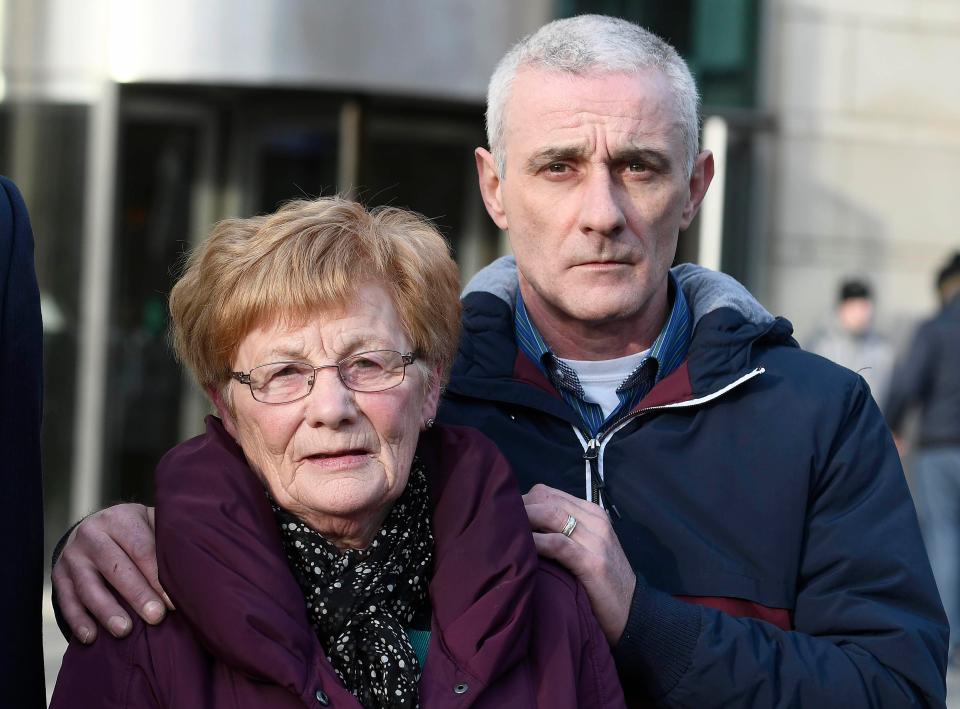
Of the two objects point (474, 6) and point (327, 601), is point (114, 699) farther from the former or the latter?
point (474, 6)

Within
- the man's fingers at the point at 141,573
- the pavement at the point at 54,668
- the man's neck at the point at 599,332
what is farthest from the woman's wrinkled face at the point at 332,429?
the pavement at the point at 54,668

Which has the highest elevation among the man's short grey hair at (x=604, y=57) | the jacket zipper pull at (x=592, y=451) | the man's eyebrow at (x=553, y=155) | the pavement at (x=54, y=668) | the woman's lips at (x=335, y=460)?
the man's short grey hair at (x=604, y=57)

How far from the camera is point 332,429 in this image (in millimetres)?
2346

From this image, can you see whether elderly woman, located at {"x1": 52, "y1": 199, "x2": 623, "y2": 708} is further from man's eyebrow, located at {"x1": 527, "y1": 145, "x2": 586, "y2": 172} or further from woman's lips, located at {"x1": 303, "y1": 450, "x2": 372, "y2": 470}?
man's eyebrow, located at {"x1": 527, "y1": 145, "x2": 586, "y2": 172}

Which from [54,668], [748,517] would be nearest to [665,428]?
[748,517]

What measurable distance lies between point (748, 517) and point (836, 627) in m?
0.24

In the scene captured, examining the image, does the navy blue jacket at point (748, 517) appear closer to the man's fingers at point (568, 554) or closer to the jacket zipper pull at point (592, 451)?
the jacket zipper pull at point (592, 451)

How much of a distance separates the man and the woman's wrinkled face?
0.98 feet

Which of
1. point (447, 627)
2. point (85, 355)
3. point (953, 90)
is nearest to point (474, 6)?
point (85, 355)

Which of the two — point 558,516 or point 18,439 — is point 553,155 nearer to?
point 558,516

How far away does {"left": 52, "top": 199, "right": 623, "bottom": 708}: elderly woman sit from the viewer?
7.23ft

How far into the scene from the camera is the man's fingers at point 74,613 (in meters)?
2.25

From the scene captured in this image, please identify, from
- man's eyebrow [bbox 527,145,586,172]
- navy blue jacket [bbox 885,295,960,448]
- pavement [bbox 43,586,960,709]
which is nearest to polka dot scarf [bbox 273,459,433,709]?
man's eyebrow [bbox 527,145,586,172]

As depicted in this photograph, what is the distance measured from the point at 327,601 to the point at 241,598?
0.60ft
